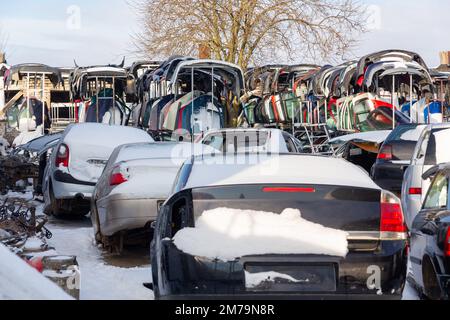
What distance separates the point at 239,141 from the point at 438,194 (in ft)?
22.1

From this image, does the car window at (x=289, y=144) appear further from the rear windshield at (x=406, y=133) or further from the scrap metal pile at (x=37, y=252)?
the scrap metal pile at (x=37, y=252)

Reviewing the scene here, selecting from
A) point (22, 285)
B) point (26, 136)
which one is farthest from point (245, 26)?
point (22, 285)

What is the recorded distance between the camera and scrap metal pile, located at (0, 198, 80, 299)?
7879 millimetres

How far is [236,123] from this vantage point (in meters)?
26.5

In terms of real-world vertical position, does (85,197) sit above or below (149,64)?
below

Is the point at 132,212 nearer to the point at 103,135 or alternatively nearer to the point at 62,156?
the point at 62,156

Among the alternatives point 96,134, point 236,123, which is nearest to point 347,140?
point 96,134

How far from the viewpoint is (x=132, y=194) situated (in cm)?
1118

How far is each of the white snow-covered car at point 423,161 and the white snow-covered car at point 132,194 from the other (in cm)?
295

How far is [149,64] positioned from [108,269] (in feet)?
59.8

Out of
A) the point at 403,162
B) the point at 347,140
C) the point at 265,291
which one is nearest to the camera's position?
the point at 265,291

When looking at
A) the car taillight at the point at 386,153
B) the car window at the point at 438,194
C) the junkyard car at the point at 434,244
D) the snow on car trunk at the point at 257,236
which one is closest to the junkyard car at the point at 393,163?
the car taillight at the point at 386,153

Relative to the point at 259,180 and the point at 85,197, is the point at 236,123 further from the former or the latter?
the point at 259,180

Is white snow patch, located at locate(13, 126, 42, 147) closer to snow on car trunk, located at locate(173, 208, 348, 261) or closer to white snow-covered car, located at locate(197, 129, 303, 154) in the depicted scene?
white snow-covered car, located at locate(197, 129, 303, 154)
